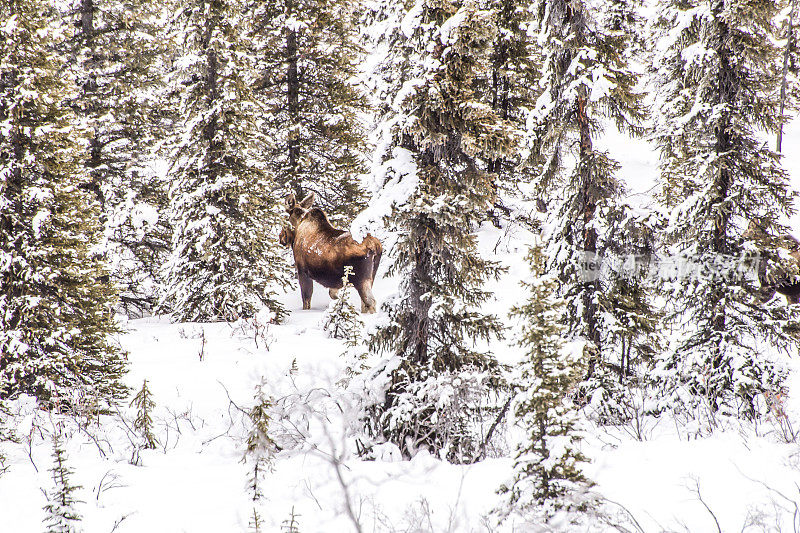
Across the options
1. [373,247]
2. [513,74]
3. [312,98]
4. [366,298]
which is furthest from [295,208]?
[513,74]

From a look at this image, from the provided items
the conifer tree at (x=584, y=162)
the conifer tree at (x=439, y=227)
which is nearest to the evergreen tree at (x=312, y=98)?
the conifer tree at (x=584, y=162)

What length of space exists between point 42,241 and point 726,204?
10.9 m

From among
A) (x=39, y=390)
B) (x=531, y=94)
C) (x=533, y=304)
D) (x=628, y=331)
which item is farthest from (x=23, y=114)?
(x=531, y=94)

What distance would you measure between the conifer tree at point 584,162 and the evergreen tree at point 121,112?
1199 centimetres

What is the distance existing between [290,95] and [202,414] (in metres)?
13.7

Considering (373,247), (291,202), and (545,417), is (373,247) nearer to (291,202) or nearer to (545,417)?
(291,202)

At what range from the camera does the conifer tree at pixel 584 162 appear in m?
8.11

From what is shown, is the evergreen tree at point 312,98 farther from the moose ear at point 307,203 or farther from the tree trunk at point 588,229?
the tree trunk at point 588,229

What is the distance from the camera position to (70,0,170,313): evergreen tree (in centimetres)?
1459

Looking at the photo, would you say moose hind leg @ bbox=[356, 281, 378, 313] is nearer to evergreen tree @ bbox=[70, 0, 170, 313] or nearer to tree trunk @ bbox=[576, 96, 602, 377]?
evergreen tree @ bbox=[70, 0, 170, 313]

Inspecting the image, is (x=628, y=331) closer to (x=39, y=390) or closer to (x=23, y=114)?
(x=39, y=390)

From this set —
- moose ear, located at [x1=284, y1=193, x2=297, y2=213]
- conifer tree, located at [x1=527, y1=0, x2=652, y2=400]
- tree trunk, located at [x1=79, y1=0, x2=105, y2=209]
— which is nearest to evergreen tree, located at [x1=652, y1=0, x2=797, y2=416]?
conifer tree, located at [x1=527, y1=0, x2=652, y2=400]

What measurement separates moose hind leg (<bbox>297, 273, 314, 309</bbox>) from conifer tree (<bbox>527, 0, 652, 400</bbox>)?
29.2ft

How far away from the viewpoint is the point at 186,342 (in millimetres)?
11492
